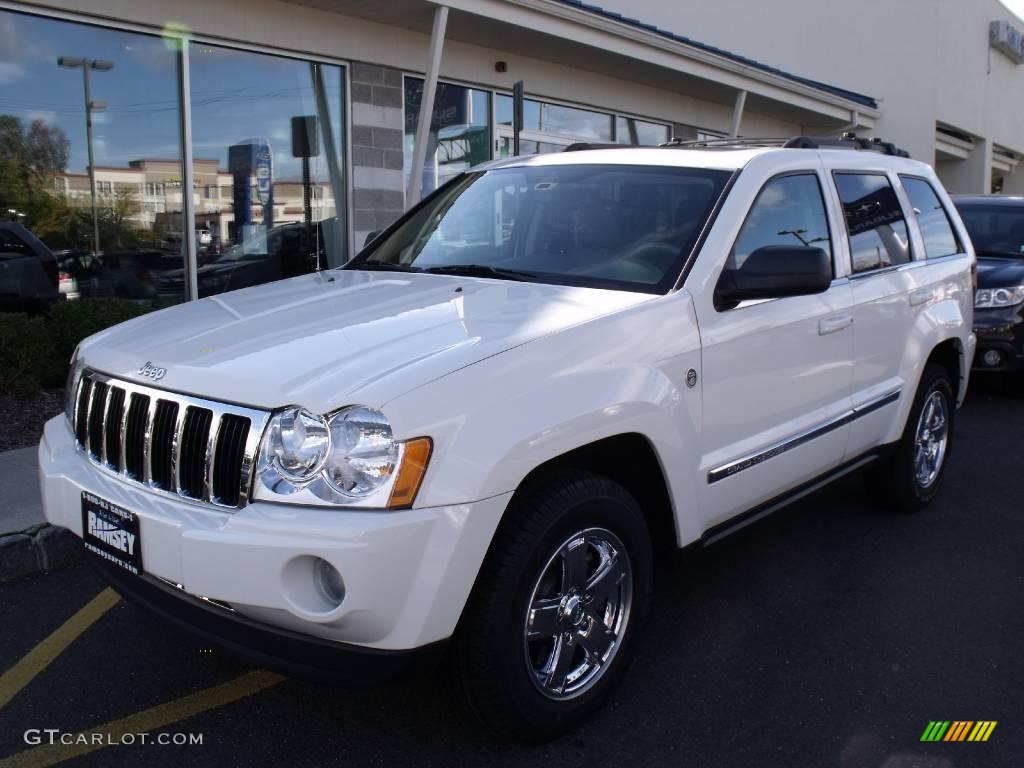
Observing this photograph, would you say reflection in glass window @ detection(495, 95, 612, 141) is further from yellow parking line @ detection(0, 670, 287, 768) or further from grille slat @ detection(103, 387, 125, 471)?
yellow parking line @ detection(0, 670, 287, 768)

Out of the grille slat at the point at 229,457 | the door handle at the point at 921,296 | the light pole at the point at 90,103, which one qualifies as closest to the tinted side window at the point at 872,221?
the door handle at the point at 921,296

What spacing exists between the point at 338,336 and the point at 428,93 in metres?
6.57

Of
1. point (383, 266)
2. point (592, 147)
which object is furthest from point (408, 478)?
point (592, 147)

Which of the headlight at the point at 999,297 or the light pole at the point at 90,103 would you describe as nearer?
the light pole at the point at 90,103

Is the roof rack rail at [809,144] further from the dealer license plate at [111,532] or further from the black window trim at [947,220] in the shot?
the dealer license plate at [111,532]

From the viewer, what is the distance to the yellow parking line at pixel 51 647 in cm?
337

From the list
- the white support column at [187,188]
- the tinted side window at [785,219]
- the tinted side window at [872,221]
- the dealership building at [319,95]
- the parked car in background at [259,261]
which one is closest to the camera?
the tinted side window at [785,219]

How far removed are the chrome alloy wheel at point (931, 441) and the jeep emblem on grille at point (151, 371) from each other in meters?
3.84

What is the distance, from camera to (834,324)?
4055 millimetres

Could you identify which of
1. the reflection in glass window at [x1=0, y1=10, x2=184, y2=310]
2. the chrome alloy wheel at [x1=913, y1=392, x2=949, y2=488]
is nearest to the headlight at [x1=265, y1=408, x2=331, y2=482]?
Answer: the chrome alloy wheel at [x1=913, y1=392, x2=949, y2=488]

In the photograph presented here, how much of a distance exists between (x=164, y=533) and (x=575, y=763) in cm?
138

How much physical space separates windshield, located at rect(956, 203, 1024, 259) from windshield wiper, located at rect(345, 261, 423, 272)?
7090 mm

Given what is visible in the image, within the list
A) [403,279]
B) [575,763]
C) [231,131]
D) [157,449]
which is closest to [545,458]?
[575,763]

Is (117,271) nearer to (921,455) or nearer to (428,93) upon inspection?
(428,93)
